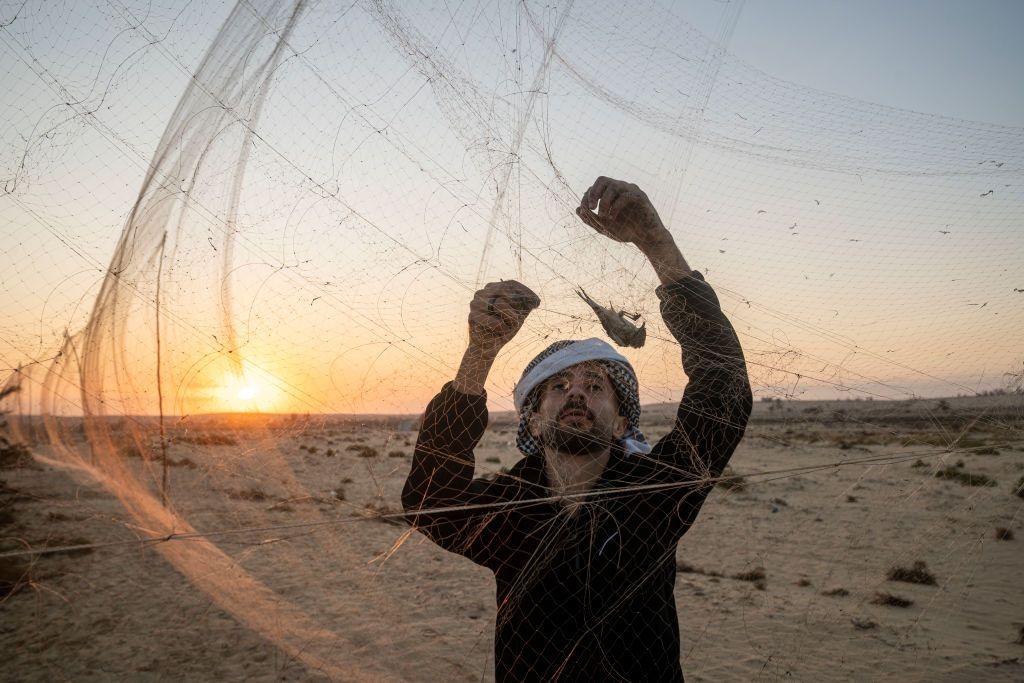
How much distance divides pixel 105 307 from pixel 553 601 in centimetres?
263

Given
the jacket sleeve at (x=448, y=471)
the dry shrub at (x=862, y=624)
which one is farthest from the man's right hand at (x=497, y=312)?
the dry shrub at (x=862, y=624)

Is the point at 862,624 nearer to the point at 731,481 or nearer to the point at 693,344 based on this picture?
the point at 731,481

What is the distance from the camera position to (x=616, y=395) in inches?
111

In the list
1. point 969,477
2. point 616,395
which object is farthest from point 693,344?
point 969,477

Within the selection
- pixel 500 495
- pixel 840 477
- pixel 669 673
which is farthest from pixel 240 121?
pixel 840 477

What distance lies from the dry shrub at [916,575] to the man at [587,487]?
8574 mm

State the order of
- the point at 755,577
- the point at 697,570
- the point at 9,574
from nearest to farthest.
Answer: the point at 9,574, the point at 755,577, the point at 697,570

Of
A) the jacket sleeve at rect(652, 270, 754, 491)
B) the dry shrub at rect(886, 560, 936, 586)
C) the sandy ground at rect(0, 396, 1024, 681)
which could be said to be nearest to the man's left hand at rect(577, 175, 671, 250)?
the jacket sleeve at rect(652, 270, 754, 491)

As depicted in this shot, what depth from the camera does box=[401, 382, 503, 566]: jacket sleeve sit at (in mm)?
2359

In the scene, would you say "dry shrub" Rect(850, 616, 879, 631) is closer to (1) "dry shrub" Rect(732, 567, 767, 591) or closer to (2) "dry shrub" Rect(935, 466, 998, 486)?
(1) "dry shrub" Rect(732, 567, 767, 591)

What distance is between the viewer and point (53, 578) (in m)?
8.21

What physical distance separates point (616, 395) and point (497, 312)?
847mm

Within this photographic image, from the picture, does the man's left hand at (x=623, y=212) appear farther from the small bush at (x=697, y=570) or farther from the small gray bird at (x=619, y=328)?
the small bush at (x=697, y=570)

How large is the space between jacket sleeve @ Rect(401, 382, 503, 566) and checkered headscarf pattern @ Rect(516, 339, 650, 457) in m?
0.43
